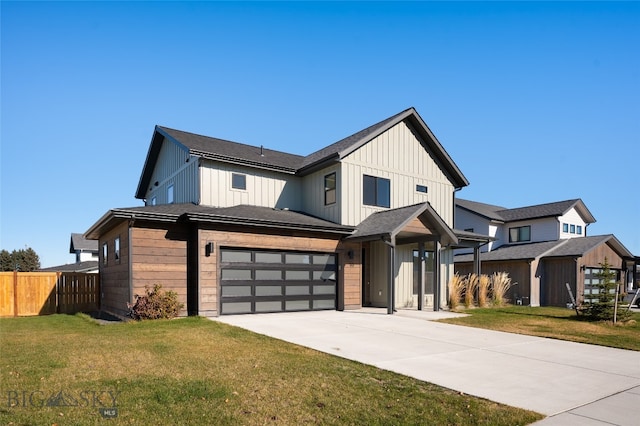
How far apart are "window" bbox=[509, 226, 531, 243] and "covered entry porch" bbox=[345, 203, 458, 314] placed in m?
12.1

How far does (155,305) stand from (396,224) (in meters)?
8.24

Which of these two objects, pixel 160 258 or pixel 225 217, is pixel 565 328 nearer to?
pixel 225 217

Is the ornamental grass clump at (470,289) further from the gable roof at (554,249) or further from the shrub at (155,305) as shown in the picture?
the shrub at (155,305)

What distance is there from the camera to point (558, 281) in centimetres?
2442

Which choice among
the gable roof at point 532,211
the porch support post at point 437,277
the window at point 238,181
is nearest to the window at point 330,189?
the window at point 238,181

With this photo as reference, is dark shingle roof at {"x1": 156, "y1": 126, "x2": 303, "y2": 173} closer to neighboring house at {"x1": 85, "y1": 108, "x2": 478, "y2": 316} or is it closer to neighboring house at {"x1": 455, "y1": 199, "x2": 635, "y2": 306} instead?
neighboring house at {"x1": 85, "y1": 108, "x2": 478, "y2": 316}

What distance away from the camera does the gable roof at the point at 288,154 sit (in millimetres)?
16734

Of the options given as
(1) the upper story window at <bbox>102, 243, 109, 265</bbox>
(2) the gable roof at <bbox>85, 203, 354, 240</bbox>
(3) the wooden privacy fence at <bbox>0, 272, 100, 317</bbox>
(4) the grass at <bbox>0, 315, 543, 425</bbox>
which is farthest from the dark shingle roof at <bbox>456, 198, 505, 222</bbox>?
(4) the grass at <bbox>0, 315, 543, 425</bbox>

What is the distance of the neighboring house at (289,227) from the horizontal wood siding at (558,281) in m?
8.98

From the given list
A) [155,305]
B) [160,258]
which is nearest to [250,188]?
[160,258]

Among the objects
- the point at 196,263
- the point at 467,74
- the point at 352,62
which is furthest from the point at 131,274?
the point at 467,74

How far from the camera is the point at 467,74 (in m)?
14.9

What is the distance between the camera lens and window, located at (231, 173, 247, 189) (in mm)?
16938

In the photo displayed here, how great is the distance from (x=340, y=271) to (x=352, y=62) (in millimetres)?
8126
